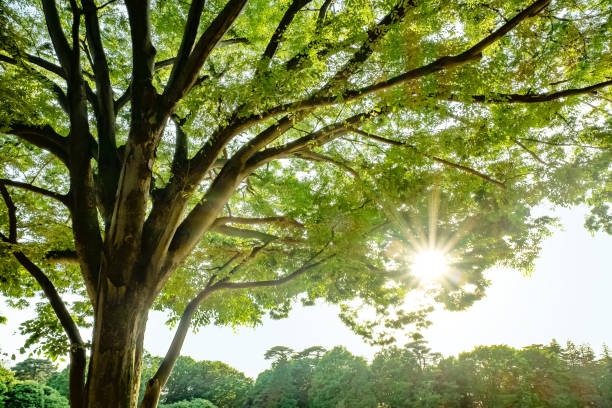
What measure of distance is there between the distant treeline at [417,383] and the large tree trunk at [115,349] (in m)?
5.57

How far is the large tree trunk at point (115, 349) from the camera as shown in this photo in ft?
10.5

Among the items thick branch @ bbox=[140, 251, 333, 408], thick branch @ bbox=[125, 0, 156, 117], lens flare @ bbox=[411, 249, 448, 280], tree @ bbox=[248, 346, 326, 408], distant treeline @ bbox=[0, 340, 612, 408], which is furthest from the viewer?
tree @ bbox=[248, 346, 326, 408]

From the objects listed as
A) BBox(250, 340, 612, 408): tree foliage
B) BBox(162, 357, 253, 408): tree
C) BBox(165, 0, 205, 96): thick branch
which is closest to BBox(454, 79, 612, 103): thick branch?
BBox(165, 0, 205, 96): thick branch

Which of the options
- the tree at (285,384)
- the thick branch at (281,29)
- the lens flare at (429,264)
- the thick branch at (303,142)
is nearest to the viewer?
the thick branch at (303,142)

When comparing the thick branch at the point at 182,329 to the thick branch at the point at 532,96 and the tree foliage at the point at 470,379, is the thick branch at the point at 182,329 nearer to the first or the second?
the thick branch at the point at 532,96

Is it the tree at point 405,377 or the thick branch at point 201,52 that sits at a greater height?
the thick branch at point 201,52

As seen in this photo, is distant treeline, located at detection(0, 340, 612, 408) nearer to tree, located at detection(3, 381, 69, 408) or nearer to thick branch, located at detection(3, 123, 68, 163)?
tree, located at detection(3, 381, 69, 408)

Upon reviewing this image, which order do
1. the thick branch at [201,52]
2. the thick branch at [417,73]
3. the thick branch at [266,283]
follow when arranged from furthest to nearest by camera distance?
the thick branch at [266,283], the thick branch at [201,52], the thick branch at [417,73]

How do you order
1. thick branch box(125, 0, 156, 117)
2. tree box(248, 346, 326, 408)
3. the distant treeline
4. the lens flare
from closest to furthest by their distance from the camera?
thick branch box(125, 0, 156, 117), the lens flare, the distant treeline, tree box(248, 346, 326, 408)

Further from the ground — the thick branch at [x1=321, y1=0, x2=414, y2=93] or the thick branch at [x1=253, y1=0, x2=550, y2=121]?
the thick branch at [x1=321, y1=0, x2=414, y2=93]

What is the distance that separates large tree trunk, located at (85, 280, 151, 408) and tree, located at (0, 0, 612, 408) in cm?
2

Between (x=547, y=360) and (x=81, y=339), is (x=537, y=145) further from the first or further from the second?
(x=547, y=360)

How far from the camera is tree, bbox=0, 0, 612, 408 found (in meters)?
3.54

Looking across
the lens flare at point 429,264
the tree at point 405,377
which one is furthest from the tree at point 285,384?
the lens flare at point 429,264
